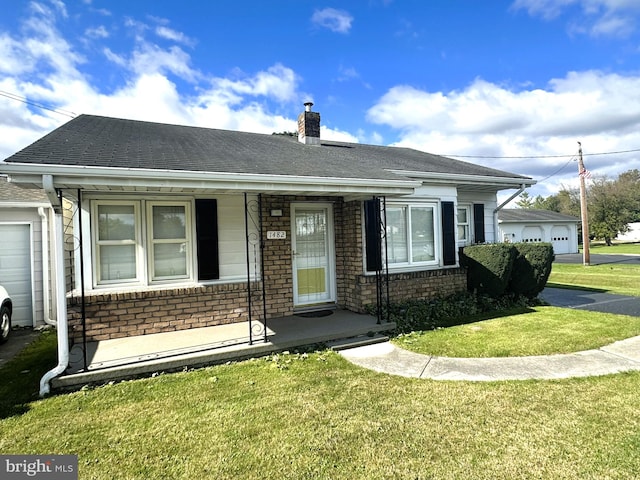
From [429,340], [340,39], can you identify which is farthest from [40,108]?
[429,340]

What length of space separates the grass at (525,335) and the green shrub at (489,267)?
0.89 meters

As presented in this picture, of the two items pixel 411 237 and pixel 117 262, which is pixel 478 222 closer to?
pixel 411 237

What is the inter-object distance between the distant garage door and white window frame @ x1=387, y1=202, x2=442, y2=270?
27496 mm

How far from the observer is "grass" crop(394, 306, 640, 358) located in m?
5.42

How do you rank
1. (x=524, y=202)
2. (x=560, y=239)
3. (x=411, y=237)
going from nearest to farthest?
(x=411, y=237)
(x=560, y=239)
(x=524, y=202)

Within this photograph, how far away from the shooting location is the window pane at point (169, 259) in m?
6.21

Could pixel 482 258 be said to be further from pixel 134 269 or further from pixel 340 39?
pixel 340 39

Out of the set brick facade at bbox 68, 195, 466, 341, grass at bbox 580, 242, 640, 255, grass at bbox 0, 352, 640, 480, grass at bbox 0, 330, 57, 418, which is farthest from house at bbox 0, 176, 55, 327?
grass at bbox 580, 242, 640, 255

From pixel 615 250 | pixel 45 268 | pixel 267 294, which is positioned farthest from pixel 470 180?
pixel 615 250

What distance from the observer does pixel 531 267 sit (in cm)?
870

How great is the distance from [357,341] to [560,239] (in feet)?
105

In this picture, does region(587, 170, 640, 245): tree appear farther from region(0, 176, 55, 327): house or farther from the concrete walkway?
region(0, 176, 55, 327): house

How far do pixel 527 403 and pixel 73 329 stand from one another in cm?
657

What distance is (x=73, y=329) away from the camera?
5.64 metres
